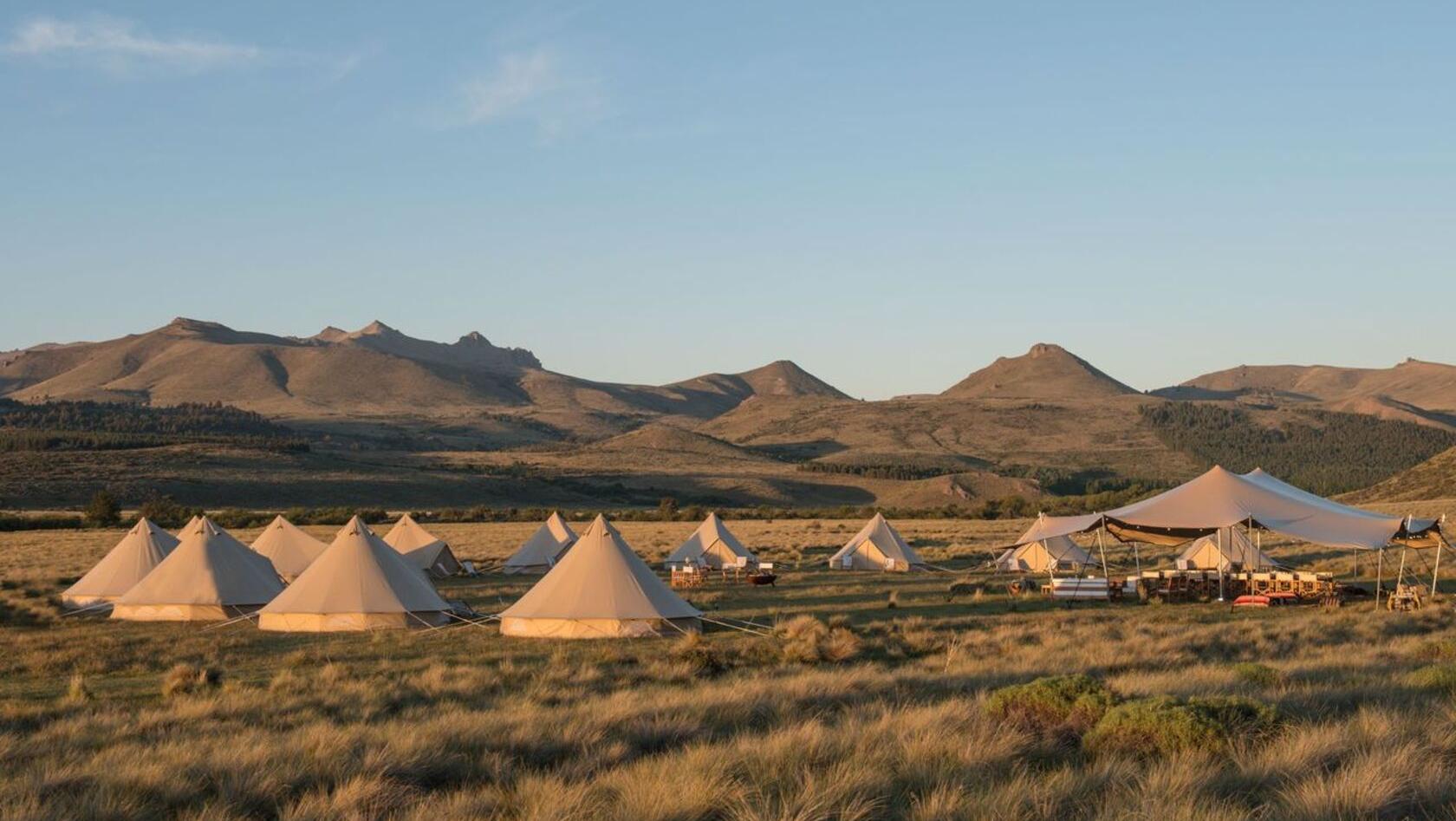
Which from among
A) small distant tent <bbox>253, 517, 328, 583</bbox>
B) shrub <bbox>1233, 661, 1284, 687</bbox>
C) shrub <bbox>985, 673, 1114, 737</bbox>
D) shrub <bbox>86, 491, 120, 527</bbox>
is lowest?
shrub <bbox>1233, 661, 1284, 687</bbox>

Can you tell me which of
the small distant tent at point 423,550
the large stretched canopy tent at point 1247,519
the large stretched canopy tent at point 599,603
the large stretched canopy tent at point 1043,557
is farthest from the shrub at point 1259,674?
the small distant tent at point 423,550

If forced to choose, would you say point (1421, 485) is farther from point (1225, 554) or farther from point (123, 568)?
point (123, 568)

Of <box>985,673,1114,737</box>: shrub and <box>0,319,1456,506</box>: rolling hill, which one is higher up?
<box>0,319,1456,506</box>: rolling hill

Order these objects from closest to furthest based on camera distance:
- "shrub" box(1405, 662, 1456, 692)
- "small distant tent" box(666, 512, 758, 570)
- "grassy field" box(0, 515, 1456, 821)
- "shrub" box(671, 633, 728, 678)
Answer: "grassy field" box(0, 515, 1456, 821)
"shrub" box(1405, 662, 1456, 692)
"shrub" box(671, 633, 728, 678)
"small distant tent" box(666, 512, 758, 570)

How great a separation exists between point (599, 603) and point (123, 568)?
10.9m

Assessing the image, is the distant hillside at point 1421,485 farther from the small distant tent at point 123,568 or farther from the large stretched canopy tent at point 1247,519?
the small distant tent at point 123,568

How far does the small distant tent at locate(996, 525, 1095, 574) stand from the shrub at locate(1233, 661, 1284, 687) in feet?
67.0

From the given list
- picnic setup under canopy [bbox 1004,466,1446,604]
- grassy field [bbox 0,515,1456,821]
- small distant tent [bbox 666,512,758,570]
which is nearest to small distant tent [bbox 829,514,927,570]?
small distant tent [bbox 666,512,758,570]

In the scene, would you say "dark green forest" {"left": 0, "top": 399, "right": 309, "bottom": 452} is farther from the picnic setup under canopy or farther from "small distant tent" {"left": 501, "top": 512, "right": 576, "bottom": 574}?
the picnic setup under canopy

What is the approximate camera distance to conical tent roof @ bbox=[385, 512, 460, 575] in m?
33.7

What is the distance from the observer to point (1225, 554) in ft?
103

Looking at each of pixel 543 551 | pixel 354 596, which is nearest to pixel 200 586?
pixel 354 596

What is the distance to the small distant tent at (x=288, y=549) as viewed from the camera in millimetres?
31328

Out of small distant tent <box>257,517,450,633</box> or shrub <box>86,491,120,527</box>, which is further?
shrub <box>86,491,120,527</box>
